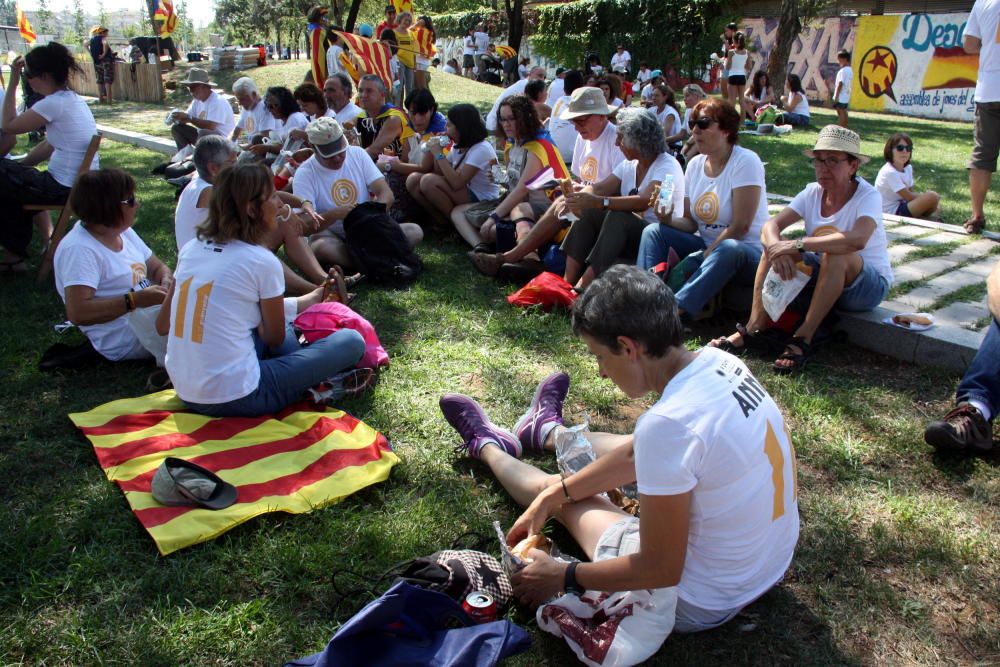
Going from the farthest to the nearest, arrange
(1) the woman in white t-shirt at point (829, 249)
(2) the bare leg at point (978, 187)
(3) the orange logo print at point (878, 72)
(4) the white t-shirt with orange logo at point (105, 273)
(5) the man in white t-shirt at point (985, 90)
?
(3) the orange logo print at point (878, 72) → (2) the bare leg at point (978, 187) → (5) the man in white t-shirt at point (985, 90) → (1) the woman in white t-shirt at point (829, 249) → (4) the white t-shirt with orange logo at point (105, 273)

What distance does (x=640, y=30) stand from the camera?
86.0 feet

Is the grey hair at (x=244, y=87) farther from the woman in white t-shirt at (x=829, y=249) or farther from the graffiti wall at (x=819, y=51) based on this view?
the graffiti wall at (x=819, y=51)

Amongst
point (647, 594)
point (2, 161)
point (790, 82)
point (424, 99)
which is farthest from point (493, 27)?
point (647, 594)

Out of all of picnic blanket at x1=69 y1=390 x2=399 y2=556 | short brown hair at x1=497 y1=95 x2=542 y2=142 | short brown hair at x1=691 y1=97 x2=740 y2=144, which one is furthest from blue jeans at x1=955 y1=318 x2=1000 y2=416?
short brown hair at x1=497 y1=95 x2=542 y2=142

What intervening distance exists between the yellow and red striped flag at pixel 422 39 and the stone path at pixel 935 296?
892 centimetres

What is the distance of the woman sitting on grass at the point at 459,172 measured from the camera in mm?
6523

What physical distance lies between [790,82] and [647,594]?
14.8 m

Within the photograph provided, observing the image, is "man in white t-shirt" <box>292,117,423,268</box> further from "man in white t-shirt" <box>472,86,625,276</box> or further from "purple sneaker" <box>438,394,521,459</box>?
"purple sneaker" <box>438,394,521,459</box>

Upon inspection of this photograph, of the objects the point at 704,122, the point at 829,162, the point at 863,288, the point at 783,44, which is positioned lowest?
Result: the point at 863,288

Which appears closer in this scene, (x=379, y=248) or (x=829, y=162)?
(x=829, y=162)

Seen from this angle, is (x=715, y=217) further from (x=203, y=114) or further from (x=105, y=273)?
(x=203, y=114)

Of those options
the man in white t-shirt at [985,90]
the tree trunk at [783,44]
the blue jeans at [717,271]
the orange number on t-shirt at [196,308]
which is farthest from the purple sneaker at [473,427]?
the tree trunk at [783,44]

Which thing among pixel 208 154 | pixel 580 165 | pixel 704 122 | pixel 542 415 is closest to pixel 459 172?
pixel 580 165

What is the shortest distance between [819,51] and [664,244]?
20.4 meters
